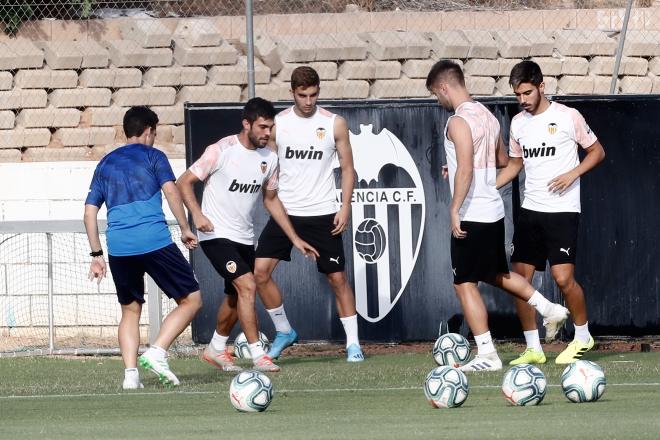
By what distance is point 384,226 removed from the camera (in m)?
12.3

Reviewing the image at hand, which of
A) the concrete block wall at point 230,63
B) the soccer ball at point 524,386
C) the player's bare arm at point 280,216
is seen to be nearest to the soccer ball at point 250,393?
the soccer ball at point 524,386

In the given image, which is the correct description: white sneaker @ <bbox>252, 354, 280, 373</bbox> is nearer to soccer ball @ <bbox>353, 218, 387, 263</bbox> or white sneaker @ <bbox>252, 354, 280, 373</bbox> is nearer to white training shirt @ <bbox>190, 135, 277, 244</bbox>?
white training shirt @ <bbox>190, 135, 277, 244</bbox>

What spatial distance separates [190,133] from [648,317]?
441 centimetres

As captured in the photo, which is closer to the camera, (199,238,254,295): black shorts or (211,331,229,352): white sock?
(199,238,254,295): black shorts

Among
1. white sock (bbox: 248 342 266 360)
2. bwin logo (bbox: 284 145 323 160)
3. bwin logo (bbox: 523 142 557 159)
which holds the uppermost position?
bwin logo (bbox: 284 145 323 160)

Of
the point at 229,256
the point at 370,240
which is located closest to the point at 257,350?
the point at 229,256

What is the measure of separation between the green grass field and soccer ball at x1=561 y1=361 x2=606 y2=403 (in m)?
0.06

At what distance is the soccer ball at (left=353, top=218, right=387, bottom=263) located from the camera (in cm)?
1234

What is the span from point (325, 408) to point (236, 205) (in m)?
2.98

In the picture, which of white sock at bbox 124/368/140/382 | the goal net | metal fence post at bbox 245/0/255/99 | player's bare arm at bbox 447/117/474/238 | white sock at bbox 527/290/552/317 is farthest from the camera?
the goal net

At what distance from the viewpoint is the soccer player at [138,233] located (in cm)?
932

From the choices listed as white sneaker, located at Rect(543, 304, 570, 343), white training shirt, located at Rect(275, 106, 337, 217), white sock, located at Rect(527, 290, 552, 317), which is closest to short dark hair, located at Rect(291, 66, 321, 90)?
white training shirt, located at Rect(275, 106, 337, 217)

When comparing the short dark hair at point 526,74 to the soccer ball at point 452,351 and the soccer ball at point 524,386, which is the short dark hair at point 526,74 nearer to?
the soccer ball at point 452,351

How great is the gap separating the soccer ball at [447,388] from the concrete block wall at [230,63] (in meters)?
7.46
